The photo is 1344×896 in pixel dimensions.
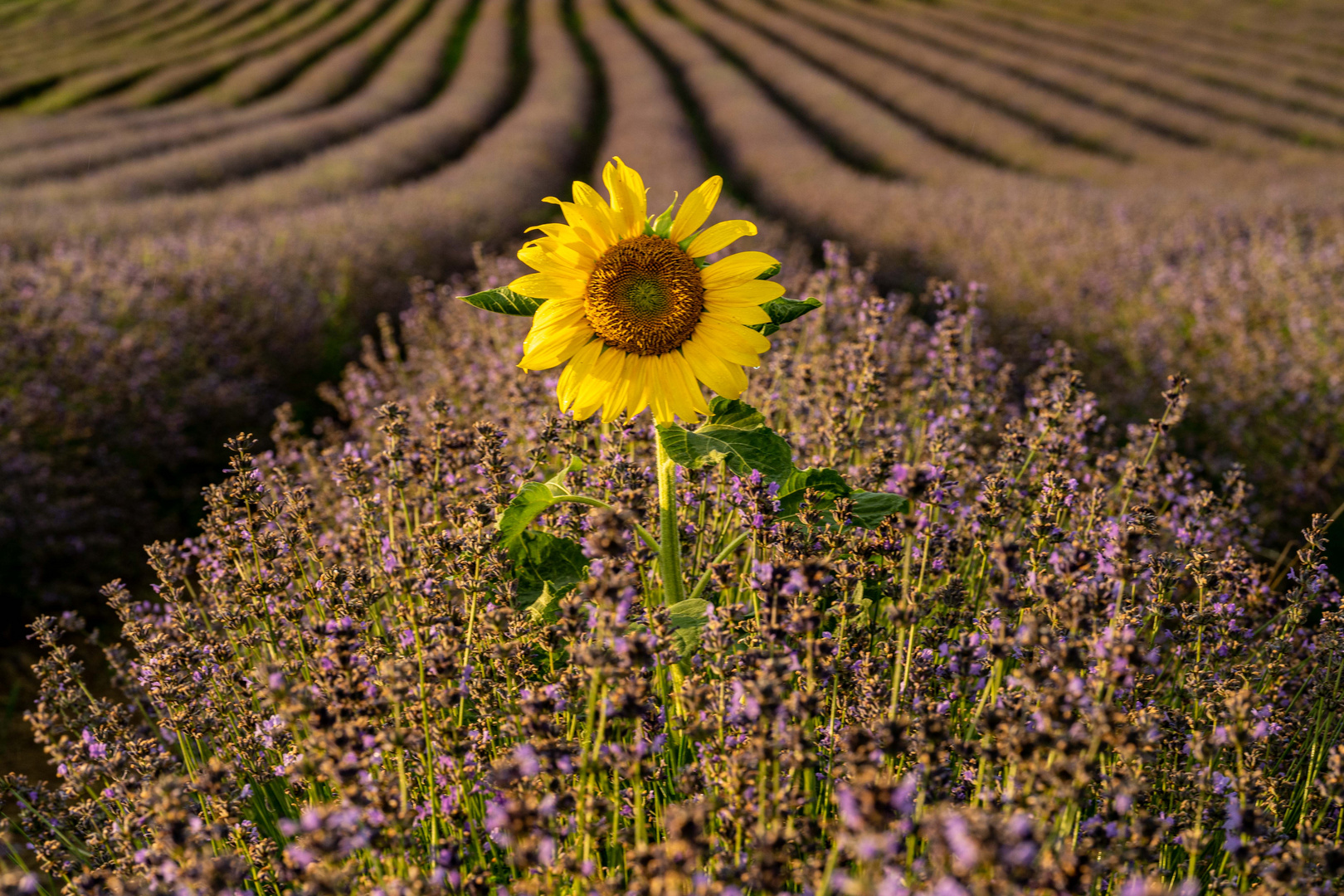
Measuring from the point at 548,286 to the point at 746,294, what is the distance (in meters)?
0.40

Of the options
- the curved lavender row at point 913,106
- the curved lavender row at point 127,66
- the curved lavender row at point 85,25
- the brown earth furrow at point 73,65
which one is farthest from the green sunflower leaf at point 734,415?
the curved lavender row at point 85,25

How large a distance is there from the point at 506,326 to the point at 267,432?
6.34ft

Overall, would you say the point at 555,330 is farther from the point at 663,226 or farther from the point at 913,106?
the point at 913,106

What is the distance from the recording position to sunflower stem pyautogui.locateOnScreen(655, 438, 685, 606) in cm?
179

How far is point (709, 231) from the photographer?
1702 millimetres

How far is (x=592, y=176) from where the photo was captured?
15336 millimetres

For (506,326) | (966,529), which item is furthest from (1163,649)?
(506,326)

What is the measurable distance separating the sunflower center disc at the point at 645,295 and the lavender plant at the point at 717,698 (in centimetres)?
29

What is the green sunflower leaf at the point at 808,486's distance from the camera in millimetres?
1712

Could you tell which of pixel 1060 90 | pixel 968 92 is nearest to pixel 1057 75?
pixel 1060 90

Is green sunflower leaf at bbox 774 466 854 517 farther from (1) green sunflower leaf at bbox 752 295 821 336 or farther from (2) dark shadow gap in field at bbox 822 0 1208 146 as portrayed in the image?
(2) dark shadow gap in field at bbox 822 0 1208 146

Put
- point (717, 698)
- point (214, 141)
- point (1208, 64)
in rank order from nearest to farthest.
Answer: point (717, 698) < point (214, 141) < point (1208, 64)

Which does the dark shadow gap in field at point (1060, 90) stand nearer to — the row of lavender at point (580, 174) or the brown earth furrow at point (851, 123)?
the row of lavender at point (580, 174)

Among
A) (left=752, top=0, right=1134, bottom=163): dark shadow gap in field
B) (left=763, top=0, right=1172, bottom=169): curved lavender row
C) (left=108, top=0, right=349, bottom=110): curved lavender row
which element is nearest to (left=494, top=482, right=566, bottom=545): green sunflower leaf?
(left=752, top=0, right=1134, bottom=163): dark shadow gap in field
